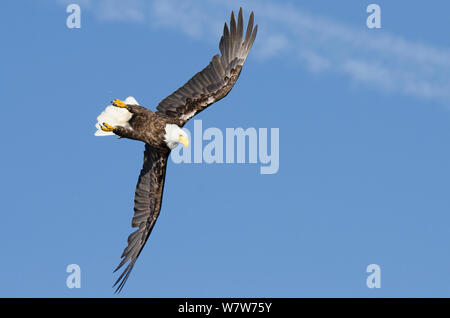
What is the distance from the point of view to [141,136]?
18.2 metres

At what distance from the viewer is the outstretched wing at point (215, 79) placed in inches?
734

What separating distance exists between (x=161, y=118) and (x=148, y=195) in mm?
2002

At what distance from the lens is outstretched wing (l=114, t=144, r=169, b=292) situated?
1877 centimetres

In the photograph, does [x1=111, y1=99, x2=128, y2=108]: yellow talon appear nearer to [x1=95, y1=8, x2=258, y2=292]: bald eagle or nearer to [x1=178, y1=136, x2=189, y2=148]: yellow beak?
[x1=95, y1=8, x2=258, y2=292]: bald eagle

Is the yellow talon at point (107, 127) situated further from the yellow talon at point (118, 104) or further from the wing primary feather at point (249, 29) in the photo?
the wing primary feather at point (249, 29)

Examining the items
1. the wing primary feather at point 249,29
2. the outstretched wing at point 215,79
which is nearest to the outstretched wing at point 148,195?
the outstretched wing at point 215,79

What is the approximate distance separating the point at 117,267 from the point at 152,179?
2.25 m

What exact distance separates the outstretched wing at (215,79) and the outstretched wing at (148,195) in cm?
107

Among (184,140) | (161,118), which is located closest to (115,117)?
(161,118)

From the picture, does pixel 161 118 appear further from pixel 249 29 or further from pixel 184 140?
pixel 249 29

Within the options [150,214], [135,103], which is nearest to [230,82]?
[135,103]

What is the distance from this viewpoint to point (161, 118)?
18.2 metres

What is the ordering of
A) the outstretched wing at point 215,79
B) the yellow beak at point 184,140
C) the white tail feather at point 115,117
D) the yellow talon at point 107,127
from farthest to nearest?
1. the outstretched wing at point 215,79
2. the white tail feather at point 115,117
3. the yellow talon at point 107,127
4. the yellow beak at point 184,140
